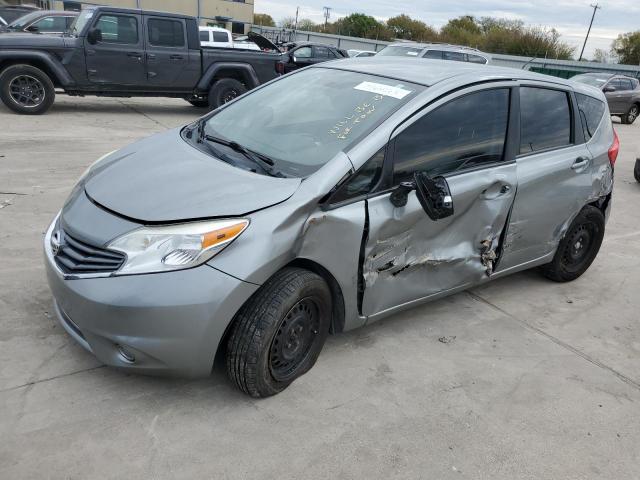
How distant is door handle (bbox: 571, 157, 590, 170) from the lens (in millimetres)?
4148

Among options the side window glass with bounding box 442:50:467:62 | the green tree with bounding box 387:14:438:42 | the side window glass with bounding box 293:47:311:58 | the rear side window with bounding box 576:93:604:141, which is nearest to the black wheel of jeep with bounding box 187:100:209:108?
the side window glass with bounding box 293:47:311:58

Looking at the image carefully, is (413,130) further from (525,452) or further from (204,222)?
(525,452)

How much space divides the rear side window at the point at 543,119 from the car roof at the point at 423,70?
12 cm

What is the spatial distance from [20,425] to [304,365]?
Result: 1.38 metres

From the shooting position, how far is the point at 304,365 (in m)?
3.01

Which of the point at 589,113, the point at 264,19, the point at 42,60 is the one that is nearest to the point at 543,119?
the point at 589,113

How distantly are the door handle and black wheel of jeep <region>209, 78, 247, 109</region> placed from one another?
8.17 meters

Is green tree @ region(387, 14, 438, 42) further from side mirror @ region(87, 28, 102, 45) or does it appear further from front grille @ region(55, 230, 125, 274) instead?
front grille @ region(55, 230, 125, 274)

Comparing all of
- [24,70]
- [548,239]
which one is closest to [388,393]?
[548,239]

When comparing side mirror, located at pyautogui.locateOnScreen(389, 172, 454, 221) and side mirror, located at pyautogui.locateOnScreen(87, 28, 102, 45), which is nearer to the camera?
side mirror, located at pyautogui.locateOnScreen(389, 172, 454, 221)

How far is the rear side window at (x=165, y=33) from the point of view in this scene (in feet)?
33.8

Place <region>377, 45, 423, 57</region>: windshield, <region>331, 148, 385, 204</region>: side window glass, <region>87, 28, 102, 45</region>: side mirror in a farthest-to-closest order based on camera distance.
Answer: <region>377, 45, 423, 57</region>: windshield → <region>87, 28, 102, 45</region>: side mirror → <region>331, 148, 385, 204</region>: side window glass

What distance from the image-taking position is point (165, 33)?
10.4 metres

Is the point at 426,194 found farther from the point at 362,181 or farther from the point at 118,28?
the point at 118,28
